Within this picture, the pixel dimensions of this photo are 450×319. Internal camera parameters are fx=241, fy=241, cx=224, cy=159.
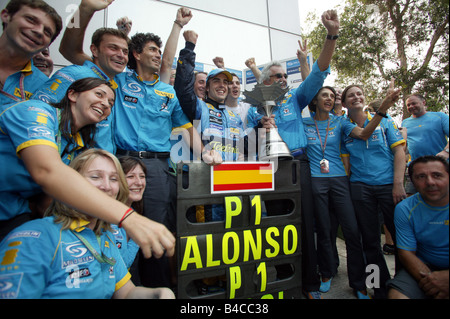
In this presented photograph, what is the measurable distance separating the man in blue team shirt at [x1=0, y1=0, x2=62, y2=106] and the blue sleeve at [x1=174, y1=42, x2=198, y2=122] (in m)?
0.75

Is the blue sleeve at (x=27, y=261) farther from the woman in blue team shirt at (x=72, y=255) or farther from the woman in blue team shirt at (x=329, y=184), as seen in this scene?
the woman in blue team shirt at (x=329, y=184)

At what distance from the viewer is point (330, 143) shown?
2.32m

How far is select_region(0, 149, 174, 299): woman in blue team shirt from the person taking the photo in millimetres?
791

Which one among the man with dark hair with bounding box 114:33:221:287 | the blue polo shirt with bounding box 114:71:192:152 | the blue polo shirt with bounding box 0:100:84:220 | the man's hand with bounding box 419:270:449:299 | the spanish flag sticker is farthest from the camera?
the blue polo shirt with bounding box 114:71:192:152

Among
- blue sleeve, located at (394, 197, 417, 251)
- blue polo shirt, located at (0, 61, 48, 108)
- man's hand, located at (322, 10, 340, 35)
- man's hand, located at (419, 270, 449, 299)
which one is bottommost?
man's hand, located at (419, 270, 449, 299)

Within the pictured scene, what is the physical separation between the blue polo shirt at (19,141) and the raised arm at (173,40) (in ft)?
3.99

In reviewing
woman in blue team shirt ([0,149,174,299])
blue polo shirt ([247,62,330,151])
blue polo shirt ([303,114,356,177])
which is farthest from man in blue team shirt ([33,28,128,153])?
blue polo shirt ([303,114,356,177])

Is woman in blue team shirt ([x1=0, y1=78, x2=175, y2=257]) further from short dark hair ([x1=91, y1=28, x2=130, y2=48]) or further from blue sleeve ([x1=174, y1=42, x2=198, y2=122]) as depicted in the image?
short dark hair ([x1=91, y1=28, x2=130, y2=48])

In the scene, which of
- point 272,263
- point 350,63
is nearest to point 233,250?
point 272,263

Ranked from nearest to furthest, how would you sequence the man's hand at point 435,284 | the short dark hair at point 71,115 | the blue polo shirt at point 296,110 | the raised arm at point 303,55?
the man's hand at point 435,284
the short dark hair at point 71,115
the blue polo shirt at point 296,110
the raised arm at point 303,55

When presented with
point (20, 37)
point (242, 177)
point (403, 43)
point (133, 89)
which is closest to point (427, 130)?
point (403, 43)

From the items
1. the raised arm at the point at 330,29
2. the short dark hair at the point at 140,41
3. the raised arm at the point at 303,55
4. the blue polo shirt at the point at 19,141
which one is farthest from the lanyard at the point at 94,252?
the raised arm at the point at 303,55

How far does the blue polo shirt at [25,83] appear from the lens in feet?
4.38

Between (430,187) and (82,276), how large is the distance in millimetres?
1220
